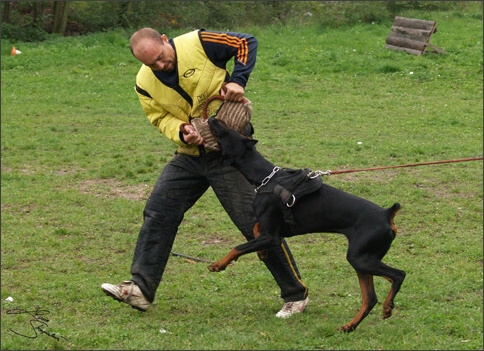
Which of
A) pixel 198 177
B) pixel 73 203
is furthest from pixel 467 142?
pixel 198 177

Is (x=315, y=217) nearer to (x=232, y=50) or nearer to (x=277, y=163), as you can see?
(x=232, y=50)

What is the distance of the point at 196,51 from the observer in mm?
5027

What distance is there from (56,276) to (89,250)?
708 millimetres

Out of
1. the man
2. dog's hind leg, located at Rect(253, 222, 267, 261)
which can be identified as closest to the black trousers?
the man

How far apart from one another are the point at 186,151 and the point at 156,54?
74 cm

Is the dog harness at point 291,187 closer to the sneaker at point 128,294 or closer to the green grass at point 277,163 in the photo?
the green grass at point 277,163

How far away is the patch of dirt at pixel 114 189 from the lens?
27.5 feet

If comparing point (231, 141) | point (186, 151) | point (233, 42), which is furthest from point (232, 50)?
point (186, 151)

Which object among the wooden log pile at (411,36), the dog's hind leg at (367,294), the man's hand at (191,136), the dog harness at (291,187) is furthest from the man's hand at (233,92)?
the wooden log pile at (411,36)

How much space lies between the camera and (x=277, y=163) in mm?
9438

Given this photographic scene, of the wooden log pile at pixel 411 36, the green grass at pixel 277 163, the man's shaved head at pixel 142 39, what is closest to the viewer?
the man's shaved head at pixel 142 39

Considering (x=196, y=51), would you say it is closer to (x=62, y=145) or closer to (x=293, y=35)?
(x=62, y=145)

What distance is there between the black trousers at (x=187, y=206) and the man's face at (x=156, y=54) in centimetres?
65

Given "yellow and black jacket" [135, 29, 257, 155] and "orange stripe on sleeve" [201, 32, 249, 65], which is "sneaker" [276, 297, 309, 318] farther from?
"orange stripe on sleeve" [201, 32, 249, 65]
